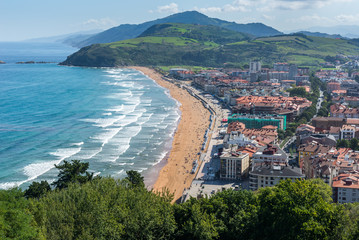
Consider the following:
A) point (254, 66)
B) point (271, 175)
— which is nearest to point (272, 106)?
point (271, 175)

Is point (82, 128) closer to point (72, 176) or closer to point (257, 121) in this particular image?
point (257, 121)

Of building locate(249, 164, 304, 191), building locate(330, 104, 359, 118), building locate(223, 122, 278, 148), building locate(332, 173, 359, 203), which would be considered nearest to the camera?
building locate(332, 173, 359, 203)

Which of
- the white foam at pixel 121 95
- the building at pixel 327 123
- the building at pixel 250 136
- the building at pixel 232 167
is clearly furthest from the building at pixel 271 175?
the white foam at pixel 121 95

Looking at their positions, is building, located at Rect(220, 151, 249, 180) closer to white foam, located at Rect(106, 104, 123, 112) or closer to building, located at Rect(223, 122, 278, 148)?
building, located at Rect(223, 122, 278, 148)

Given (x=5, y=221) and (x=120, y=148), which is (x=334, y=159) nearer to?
(x=120, y=148)

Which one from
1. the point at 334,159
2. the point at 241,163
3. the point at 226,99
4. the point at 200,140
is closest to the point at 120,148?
the point at 200,140

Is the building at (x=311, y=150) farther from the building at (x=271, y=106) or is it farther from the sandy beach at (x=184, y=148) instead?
the building at (x=271, y=106)

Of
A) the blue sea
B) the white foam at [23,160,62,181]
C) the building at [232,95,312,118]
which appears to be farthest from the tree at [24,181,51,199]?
the building at [232,95,312,118]


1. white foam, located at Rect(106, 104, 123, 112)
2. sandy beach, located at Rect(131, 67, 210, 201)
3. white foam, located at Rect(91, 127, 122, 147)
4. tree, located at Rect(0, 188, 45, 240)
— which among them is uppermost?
tree, located at Rect(0, 188, 45, 240)
